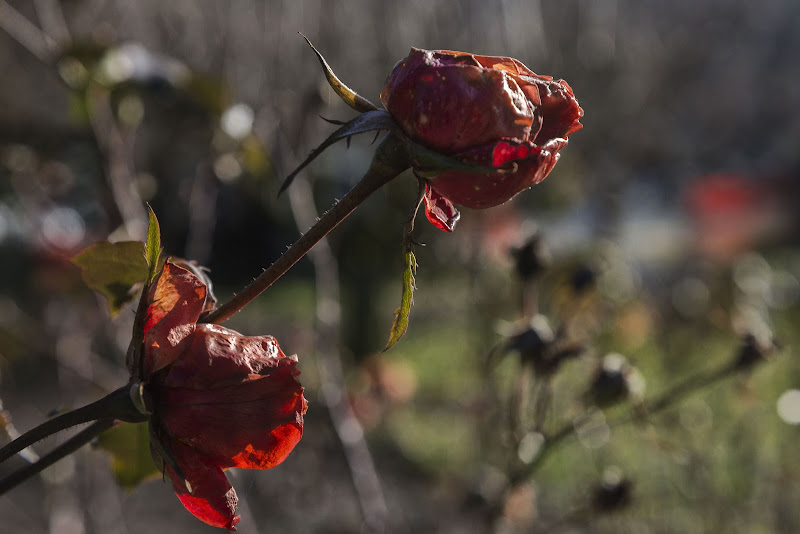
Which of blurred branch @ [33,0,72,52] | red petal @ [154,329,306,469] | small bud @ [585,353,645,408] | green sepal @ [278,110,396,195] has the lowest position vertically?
small bud @ [585,353,645,408]

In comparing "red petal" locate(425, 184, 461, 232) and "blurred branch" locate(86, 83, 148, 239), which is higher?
"red petal" locate(425, 184, 461, 232)

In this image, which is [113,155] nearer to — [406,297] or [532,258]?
[532,258]

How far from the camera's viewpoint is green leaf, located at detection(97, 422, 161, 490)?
0.52 metres

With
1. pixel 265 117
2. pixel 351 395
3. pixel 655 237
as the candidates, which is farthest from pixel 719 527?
pixel 655 237

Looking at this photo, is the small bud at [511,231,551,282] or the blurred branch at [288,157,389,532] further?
the blurred branch at [288,157,389,532]

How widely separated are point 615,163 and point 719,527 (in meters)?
4.44

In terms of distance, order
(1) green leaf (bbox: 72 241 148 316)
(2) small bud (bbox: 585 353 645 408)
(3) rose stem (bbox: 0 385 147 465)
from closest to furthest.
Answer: (3) rose stem (bbox: 0 385 147 465) → (1) green leaf (bbox: 72 241 148 316) → (2) small bud (bbox: 585 353 645 408)

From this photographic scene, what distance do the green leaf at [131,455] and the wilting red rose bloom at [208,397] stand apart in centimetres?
15

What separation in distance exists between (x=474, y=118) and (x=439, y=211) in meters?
0.07

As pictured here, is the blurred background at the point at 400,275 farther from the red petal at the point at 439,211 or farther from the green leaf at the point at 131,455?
Answer: the red petal at the point at 439,211

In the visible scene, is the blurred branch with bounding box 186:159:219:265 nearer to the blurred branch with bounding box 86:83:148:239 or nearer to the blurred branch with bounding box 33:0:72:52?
the blurred branch with bounding box 86:83:148:239

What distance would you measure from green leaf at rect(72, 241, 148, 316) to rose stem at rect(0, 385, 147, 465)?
11 cm

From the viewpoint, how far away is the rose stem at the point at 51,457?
13.4 inches

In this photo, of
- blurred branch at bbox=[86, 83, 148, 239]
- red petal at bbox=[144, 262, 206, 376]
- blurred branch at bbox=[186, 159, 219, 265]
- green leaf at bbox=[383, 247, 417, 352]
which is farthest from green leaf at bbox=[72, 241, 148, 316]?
blurred branch at bbox=[186, 159, 219, 265]
